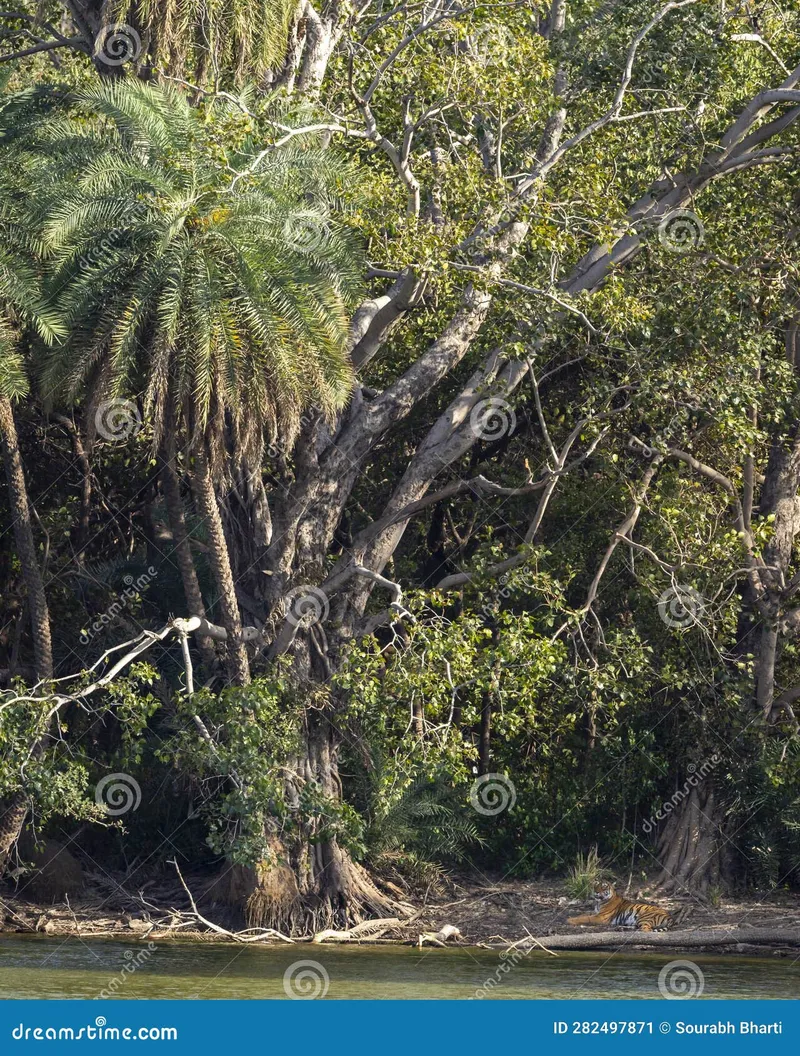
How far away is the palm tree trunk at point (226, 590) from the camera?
1809 centimetres

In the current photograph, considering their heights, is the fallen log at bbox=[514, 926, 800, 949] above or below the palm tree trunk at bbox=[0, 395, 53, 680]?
below

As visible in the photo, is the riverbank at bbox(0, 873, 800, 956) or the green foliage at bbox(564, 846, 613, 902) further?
the green foliage at bbox(564, 846, 613, 902)

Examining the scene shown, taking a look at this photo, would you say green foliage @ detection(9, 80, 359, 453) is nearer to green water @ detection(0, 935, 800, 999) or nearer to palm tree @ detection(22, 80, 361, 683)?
palm tree @ detection(22, 80, 361, 683)

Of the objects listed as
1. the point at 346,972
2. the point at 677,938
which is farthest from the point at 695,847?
the point at 346,972

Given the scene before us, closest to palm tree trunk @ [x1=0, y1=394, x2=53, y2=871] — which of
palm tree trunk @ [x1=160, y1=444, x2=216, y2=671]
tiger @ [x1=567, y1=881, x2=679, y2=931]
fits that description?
palm tree trunk @ [x1=160, y1=444, x2=216, y2=671]

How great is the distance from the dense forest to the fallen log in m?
2.36

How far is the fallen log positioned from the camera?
17906 mm

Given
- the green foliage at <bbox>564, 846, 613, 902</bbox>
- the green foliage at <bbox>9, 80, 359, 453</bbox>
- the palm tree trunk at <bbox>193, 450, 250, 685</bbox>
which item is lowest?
the green foliage at <bbox>564, 846, 613, 902</bbox>

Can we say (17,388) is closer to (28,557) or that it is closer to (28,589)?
(28,557)

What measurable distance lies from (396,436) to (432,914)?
759 centimetres

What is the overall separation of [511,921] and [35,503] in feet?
31.6

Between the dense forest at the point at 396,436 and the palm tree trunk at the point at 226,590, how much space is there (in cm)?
6

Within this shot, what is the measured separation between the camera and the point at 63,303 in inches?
658

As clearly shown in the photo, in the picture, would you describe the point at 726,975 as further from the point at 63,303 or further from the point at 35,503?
the point at 35,503
